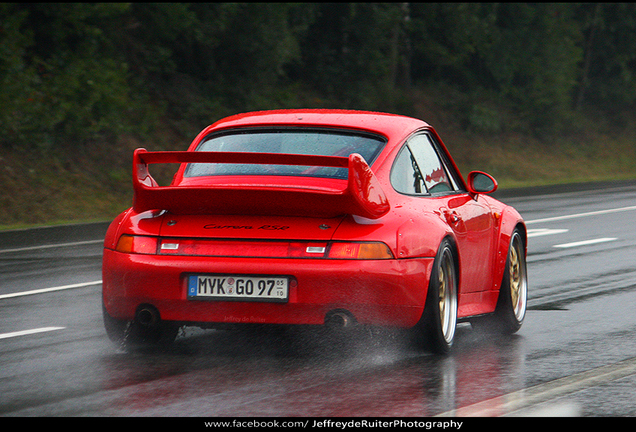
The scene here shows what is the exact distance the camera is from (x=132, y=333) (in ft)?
22.8

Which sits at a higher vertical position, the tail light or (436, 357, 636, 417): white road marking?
the tail light

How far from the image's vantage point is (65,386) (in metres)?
5.91

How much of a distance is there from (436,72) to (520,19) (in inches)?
147

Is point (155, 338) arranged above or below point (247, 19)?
above

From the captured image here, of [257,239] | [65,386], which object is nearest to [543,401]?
[257,239]

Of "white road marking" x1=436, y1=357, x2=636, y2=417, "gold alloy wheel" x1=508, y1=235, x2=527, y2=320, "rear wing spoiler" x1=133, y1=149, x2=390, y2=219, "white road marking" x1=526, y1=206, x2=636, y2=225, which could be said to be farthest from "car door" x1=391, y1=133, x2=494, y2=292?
"white road marking" x1=526, y1=206, x2=636, y2=225

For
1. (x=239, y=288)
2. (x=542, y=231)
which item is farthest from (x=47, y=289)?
(x=542, y=231)

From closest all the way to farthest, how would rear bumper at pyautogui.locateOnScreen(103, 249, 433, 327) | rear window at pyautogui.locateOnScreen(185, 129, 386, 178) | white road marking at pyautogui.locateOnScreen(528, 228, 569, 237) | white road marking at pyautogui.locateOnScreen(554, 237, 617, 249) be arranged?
rear bumper at pyautogui.locateOnScreen(103, 249, 433, 327), rear window at pyautogui.locateOnScreen(185, 129, 386, 178), white road marking at pyautogui.locateOnScreen(554, 237, 617, 249), white road marking at pyautogui.locateOnScreen(528, 228, 569, 237)

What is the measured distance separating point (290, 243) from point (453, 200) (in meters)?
A: 1.57

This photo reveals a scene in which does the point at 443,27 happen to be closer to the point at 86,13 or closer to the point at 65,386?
the point at 86,13

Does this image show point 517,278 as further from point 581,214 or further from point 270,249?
point 581,214

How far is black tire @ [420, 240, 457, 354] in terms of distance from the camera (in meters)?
6.57

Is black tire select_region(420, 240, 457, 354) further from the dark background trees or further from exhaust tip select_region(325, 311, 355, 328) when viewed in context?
the dark background trees

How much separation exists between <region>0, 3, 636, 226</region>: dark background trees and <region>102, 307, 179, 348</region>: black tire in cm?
1547
